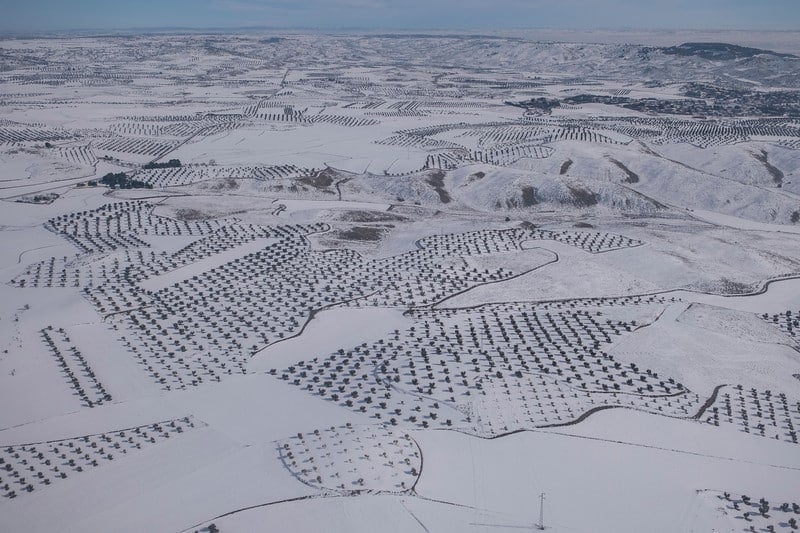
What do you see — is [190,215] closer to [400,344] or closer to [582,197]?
[400,344]

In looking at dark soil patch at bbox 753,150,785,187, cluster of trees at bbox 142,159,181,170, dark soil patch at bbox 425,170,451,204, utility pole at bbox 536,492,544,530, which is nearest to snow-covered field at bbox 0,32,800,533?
utility pole at bbox 536,492,544,530

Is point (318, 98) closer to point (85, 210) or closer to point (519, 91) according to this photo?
point (519, 91)

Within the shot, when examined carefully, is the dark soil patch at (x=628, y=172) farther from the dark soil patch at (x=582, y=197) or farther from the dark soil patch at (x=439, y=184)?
the dark soil patch at (x=439, y=184)

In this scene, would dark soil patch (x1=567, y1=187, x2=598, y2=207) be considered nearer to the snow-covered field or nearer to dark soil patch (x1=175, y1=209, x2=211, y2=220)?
the snow-covered field

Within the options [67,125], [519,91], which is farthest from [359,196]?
[519,91]

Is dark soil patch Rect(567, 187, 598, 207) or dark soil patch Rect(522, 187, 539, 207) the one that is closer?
dark soil patch Rect(567, 187, 598, 207)
